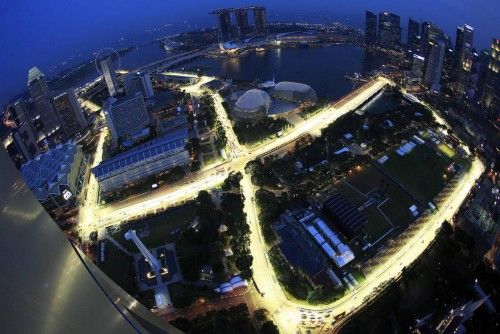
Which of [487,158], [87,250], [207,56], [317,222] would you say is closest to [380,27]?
[207,56]

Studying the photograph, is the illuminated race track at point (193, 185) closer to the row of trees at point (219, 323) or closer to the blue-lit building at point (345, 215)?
the blue-lit building at point (345, 215)

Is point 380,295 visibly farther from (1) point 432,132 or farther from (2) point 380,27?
(2) point 380,27

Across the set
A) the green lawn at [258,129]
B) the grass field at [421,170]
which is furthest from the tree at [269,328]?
the green lawn at [258,129]

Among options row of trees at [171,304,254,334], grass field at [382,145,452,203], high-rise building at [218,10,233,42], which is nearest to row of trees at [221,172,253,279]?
row of trees at [171,304,254,334]

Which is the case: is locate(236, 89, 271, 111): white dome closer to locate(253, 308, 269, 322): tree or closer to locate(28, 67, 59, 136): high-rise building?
locate(28, 67, 59, 136): high-rise building

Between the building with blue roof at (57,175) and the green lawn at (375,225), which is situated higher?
the building with blue roof at (57,175)

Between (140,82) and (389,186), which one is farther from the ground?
(140,82)
